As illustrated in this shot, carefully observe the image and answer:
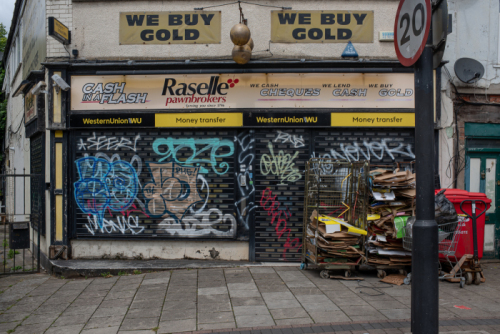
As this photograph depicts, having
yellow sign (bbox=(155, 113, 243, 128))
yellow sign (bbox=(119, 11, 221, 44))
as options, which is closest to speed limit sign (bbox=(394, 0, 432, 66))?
yellow sign (bbox=(155, 113, 243, 128))

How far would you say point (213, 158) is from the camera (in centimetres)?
802

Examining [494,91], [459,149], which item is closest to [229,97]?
[459,149]

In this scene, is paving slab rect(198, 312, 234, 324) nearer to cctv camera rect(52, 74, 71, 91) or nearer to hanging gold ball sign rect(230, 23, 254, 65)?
hanging gold ball sign rect(230, 23, 254, 65)

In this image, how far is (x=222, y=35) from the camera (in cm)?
802

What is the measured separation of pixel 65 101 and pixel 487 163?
9.31 metres

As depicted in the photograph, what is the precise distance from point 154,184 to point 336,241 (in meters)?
3.92

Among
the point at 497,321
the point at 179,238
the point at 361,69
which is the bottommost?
the point at 497,321

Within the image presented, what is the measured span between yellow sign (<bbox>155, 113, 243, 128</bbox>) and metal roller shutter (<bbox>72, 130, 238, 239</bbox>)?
0.58ft

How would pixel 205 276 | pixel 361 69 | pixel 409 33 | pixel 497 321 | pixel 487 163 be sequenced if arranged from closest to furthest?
pixel 409 33 → pixel 497 321 → pixel 205 276 → pixel 361 69 → pixel 487 163

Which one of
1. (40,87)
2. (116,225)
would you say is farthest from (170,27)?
(116,225)

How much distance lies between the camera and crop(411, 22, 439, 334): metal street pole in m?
3.87

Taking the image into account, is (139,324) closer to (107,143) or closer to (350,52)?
(107,143)

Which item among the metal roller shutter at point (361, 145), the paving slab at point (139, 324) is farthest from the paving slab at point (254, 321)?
the metal roller shutter at point (361, 145)

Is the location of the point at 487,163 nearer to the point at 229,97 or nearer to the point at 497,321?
the point at 497,321
